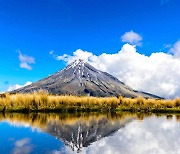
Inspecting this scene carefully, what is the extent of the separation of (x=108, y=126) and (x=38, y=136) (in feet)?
19.8

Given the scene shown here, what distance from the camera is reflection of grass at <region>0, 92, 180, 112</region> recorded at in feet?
109

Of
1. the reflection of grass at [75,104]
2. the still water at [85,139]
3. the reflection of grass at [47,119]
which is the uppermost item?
the reflection of grass at [75,104]

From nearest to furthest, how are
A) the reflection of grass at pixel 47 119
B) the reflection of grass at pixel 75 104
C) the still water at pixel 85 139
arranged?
the still water at pixel 85 139 → the reflection of grass at pixel 47 119 → the reflection of grass at pixel 75 104

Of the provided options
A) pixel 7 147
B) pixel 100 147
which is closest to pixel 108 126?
pixel 100 147

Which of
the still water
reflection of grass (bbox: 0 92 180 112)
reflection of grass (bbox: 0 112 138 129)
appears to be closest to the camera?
the still water

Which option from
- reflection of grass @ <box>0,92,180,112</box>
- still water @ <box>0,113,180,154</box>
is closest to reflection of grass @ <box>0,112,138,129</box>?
still water @ <box>0,113,180,154</box>

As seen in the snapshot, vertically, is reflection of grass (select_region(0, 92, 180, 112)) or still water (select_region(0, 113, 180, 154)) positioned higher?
reflection of grass (select_region(0, 92, 180, 112))

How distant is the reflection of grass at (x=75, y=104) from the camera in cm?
3328

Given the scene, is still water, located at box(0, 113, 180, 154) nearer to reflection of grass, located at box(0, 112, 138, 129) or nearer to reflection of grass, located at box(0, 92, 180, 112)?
reflection of grass, located at box(0, 112, 138, 129)

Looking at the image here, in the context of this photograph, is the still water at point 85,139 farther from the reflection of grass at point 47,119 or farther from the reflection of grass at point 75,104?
the reflection of grass at point 75,104

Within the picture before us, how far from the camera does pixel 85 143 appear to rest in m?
15.2

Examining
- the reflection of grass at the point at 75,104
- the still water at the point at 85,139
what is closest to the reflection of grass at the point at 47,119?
the still water at the point at 85,139

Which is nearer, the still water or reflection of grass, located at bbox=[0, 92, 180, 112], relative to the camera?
the still water

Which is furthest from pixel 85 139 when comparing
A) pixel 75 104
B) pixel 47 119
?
pixel 75 104
